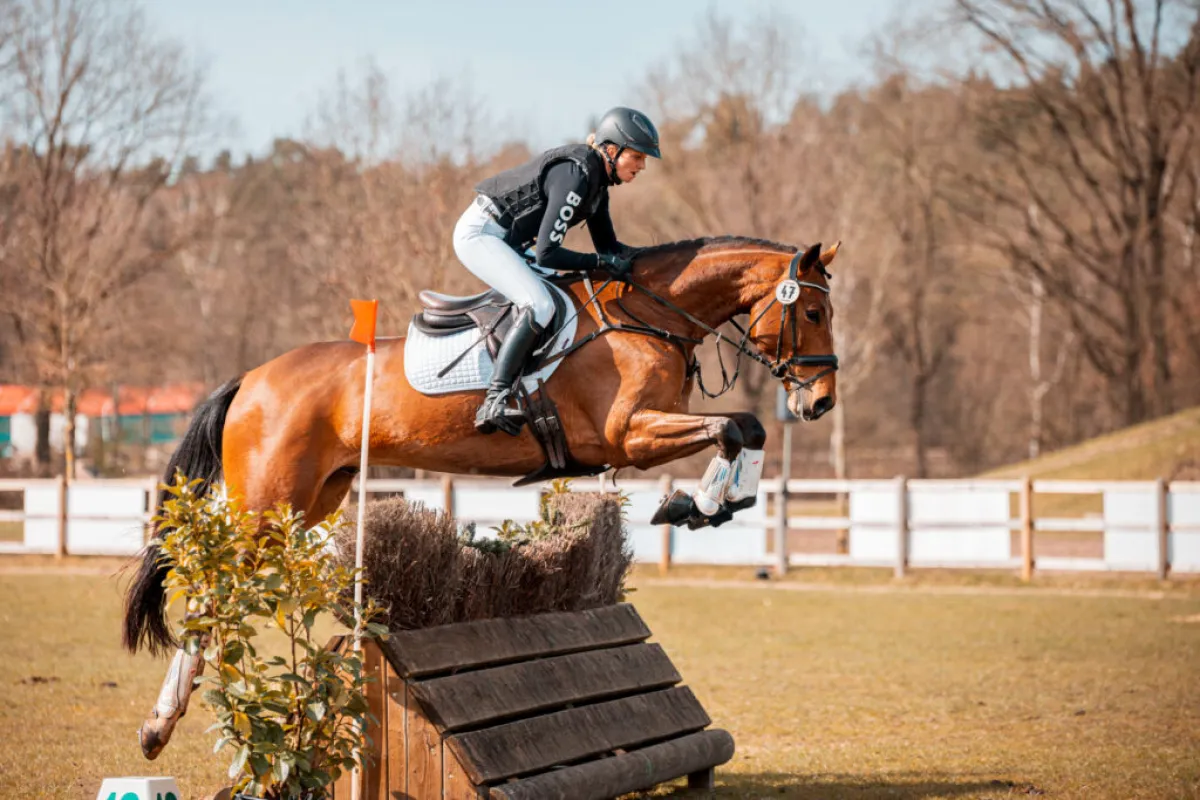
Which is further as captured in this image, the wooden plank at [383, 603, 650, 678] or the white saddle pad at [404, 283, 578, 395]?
the white saddle pad at [404, 283, 578, 395]

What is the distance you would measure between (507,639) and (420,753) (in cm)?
61

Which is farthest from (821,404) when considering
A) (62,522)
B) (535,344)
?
(62,522)

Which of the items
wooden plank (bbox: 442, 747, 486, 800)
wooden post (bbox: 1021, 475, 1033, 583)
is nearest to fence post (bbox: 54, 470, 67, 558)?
wooden post (bbox: 1021, 475, 1033, 583)

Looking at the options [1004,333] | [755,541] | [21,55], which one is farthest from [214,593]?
[1004,333]

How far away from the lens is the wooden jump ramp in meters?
4.35

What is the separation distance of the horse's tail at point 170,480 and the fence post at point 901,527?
38.6 feet

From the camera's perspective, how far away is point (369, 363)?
466cm

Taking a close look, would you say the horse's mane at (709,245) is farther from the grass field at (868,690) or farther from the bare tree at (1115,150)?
the bare tree at (1115,150)

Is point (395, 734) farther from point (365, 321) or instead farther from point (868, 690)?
point (868, 690)

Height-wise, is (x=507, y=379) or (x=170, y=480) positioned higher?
(x=507, y=379)

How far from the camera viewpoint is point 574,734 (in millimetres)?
4840

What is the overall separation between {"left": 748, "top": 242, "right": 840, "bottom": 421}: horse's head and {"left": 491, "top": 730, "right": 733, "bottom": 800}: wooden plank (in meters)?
1.50

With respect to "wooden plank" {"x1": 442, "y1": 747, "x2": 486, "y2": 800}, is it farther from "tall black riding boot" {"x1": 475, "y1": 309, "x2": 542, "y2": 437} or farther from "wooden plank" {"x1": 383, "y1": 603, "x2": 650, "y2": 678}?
"tall black riding boot" {"x1": 475, "y1": 309, "x2": 542, "y2": 437}

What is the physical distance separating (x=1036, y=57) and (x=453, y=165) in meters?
14.9
